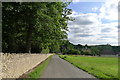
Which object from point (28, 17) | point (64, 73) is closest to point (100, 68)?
point (64, 73)

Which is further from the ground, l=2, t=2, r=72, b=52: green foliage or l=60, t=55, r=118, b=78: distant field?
l=2, t=2, r=72, b=52: green foliage

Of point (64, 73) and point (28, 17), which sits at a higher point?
point (28, 17)

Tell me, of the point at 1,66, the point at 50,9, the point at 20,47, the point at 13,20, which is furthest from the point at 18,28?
the point at 1,66

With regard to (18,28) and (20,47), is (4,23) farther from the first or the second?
(20,47)

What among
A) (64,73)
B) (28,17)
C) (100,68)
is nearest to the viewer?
(64,73)

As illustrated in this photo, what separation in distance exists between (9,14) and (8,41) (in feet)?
18.5

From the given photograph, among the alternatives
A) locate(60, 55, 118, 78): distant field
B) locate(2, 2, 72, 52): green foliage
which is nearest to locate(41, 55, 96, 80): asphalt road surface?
locate(60, 55, 118, 78): distant field

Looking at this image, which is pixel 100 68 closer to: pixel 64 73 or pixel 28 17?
pixel 64 73

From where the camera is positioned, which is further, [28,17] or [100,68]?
[100,68]

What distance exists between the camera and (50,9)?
70.7ft

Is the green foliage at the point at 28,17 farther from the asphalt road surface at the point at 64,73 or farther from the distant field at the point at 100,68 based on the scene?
the distant field at the point at 100,68

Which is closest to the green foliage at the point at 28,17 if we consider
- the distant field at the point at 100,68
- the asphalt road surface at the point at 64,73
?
the asphalt road surface at the point at 64,73

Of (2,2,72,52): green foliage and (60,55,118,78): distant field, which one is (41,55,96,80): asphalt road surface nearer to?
(60,55,118,78): distant field

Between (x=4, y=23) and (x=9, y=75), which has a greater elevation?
(x=4, y=23)
